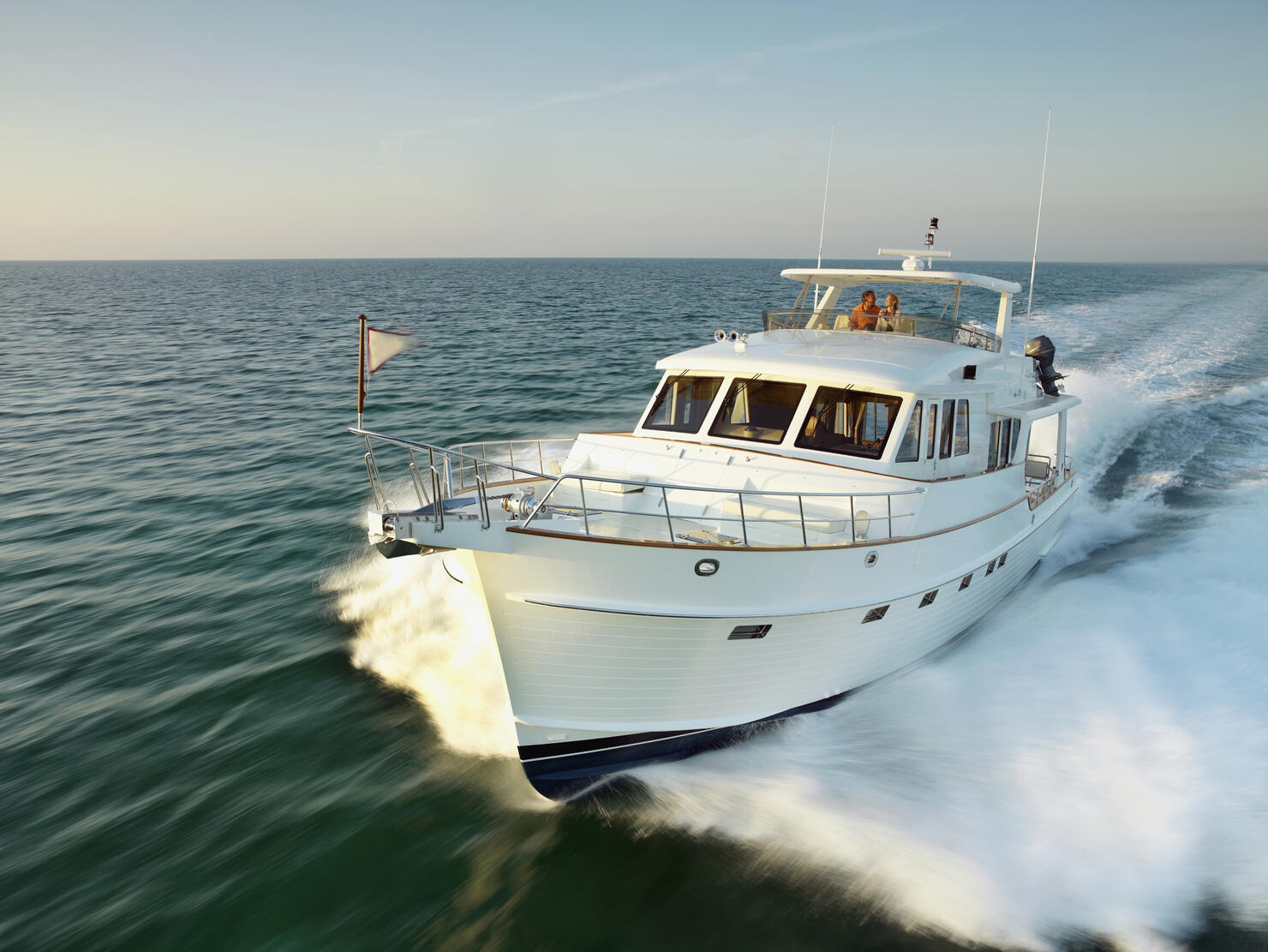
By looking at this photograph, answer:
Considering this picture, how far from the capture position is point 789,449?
274 inches

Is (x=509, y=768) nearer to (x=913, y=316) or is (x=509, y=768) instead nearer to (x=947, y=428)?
(x=947, y=428)

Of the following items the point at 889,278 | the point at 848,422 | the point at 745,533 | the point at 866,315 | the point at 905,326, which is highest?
the point at 889,278

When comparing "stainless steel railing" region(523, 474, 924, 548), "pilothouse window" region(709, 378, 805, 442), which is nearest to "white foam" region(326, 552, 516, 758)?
"stainless steel railing" region(523, 474, 924, 548)

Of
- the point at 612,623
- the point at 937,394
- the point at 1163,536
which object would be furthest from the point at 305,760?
the point at 1163,536

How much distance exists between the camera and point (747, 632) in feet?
18.9

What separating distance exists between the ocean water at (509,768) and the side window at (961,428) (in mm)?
2283

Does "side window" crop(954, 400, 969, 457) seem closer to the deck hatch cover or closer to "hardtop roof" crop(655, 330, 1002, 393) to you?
"hardtop roof" crop(655, 330, 1002, 393)

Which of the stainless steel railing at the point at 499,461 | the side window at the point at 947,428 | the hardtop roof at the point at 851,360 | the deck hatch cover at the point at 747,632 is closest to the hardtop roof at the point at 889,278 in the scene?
the hardtop roof at the point at 851,360

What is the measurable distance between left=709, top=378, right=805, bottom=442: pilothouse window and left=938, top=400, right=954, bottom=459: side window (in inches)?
59.1

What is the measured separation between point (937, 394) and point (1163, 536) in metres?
6.19

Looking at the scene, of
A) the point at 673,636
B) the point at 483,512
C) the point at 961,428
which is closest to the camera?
the point at 483,512

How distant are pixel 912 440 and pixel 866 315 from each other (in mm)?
2651

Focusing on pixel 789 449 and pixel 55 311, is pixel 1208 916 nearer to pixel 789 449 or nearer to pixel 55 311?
pixel 789 449

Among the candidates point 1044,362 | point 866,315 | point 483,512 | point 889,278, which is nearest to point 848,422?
point 866,315
